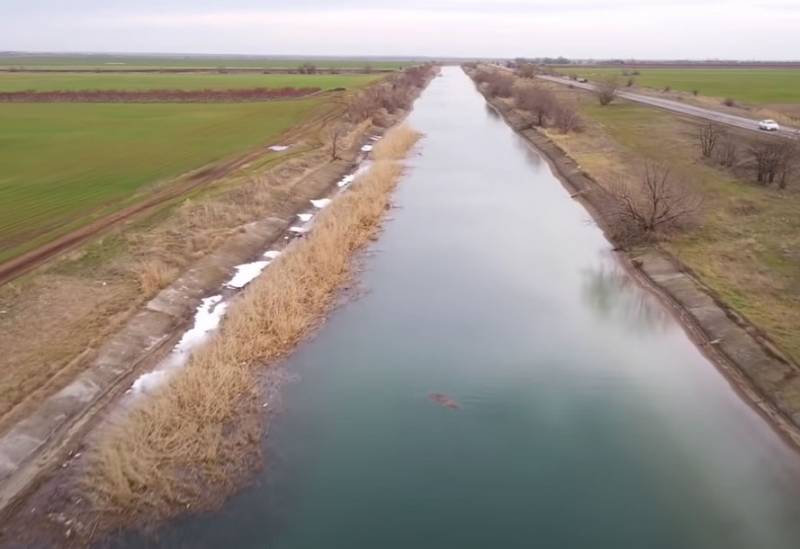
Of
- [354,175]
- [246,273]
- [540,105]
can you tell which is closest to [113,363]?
[246,273]

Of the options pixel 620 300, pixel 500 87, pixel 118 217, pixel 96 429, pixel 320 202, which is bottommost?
pixel 620 300

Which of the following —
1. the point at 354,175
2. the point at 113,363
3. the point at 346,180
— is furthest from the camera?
the point at 354,175

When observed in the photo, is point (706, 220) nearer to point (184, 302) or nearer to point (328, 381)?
point (328, 381)

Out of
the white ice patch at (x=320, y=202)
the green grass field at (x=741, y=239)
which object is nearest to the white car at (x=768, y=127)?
the green grass field at (x=741, y=239)

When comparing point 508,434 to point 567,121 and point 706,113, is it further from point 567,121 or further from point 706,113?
point 706,113

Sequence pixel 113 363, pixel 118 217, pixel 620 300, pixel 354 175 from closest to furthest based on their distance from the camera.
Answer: pixel 113 363 < pixel 620 300 < pixel 118 217 < pixel 354 175

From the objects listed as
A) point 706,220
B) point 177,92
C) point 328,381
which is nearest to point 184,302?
point 328,381
